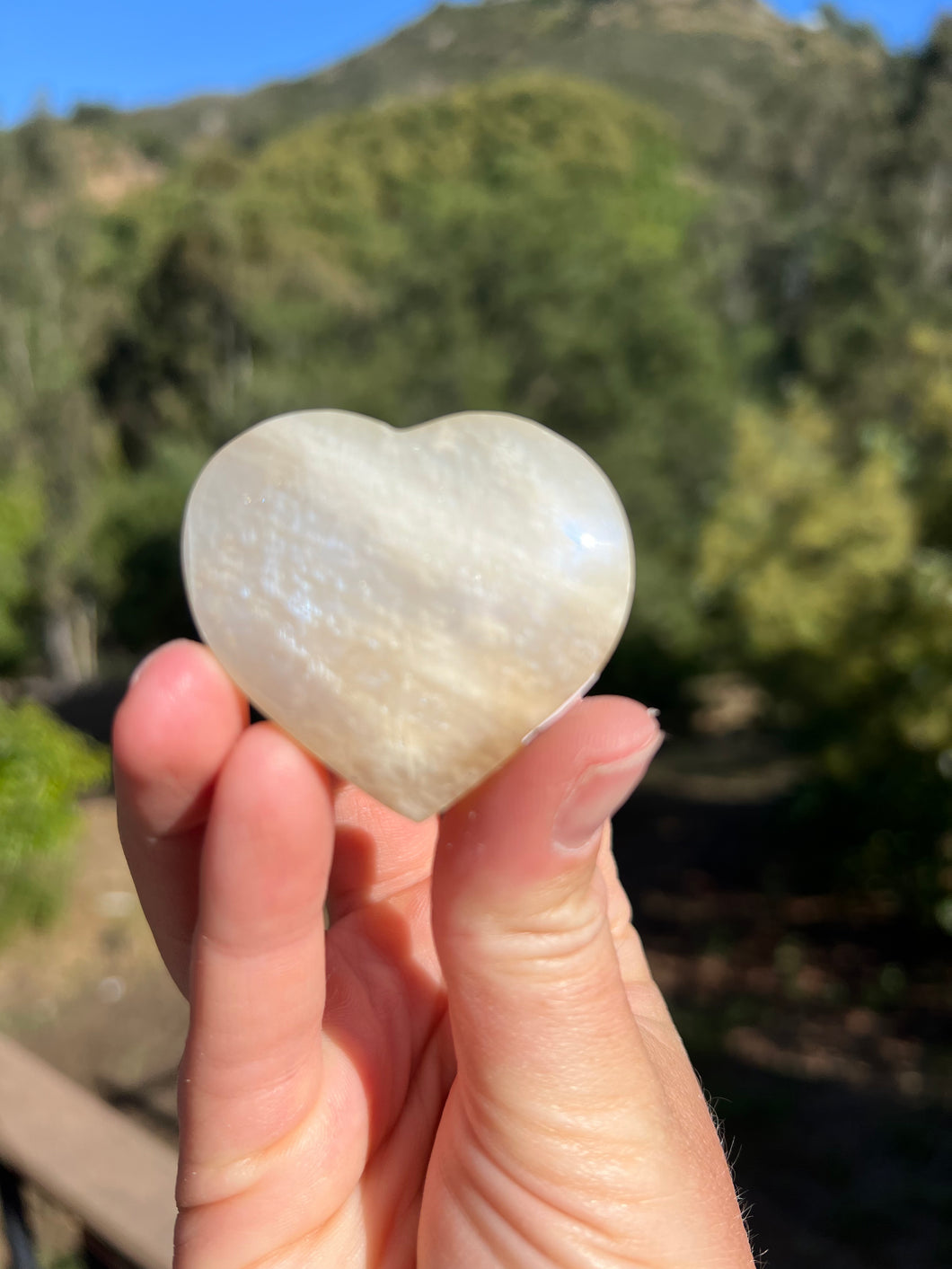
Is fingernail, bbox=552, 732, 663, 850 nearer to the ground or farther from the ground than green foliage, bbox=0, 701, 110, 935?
farther from the ground

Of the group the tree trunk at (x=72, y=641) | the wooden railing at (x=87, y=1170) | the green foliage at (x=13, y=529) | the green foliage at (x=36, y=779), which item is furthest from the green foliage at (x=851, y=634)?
the tree trunk at (x=72, y=641)

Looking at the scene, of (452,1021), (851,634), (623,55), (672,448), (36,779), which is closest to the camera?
(452,1021)

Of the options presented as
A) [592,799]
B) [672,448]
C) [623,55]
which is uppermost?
[623,55]

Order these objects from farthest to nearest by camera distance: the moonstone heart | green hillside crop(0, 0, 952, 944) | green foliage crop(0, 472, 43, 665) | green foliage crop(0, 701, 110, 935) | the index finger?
green foliage crop(0, 472, 43, 665) < green hillside crop(0, 0, 952, 944) < green foliage crop(0, 701, 110, 935) < the moonstone heart < the index finger

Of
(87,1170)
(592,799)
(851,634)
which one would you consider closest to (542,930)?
(592,799)

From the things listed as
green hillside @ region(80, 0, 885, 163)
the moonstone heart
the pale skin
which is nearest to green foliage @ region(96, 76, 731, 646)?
green hillside @ region(80, 0, 885, 163)

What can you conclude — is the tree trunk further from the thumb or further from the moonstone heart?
the thumb

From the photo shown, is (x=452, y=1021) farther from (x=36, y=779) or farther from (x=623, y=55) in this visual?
(x=623, y=55)
